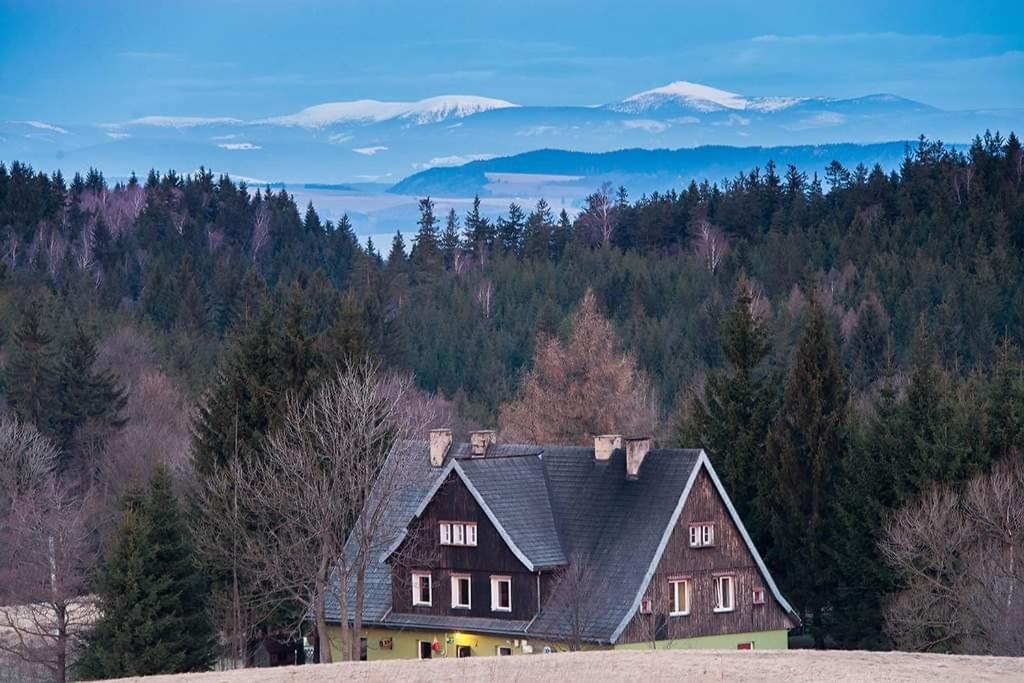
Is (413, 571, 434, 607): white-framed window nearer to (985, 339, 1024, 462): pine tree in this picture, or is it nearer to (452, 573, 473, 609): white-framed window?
(452, 573, 473, 609): white-framed window

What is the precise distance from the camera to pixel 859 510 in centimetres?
5447

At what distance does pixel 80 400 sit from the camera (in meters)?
93.1

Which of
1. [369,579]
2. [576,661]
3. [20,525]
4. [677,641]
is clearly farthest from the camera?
[20,525]

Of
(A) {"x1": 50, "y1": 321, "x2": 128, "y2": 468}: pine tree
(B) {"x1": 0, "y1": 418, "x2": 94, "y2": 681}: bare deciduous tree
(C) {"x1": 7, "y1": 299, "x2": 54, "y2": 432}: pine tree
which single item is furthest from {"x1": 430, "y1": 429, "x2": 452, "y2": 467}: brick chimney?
(A) {"x1": 50, "y1": 321, "x2": 128, "y2": 468}: pine tree

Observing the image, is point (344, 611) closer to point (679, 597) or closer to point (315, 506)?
point (315, 506)

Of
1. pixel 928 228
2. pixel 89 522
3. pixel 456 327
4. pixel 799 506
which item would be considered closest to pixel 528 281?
pixel 456 327

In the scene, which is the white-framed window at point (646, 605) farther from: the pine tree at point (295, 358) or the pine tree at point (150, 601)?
the pine tree at point (295, 358)

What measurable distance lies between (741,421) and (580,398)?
1783cm

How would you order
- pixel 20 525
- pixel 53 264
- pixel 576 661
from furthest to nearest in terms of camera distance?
pixel 53 264, pixel 20 525, pixel 576 661

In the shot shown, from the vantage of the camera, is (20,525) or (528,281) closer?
(20,525)

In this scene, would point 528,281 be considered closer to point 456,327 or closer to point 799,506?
point 456,327

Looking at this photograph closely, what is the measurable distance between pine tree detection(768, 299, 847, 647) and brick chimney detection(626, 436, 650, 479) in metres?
7.87

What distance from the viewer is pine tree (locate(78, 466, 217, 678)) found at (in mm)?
45969

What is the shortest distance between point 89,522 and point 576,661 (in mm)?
41183
